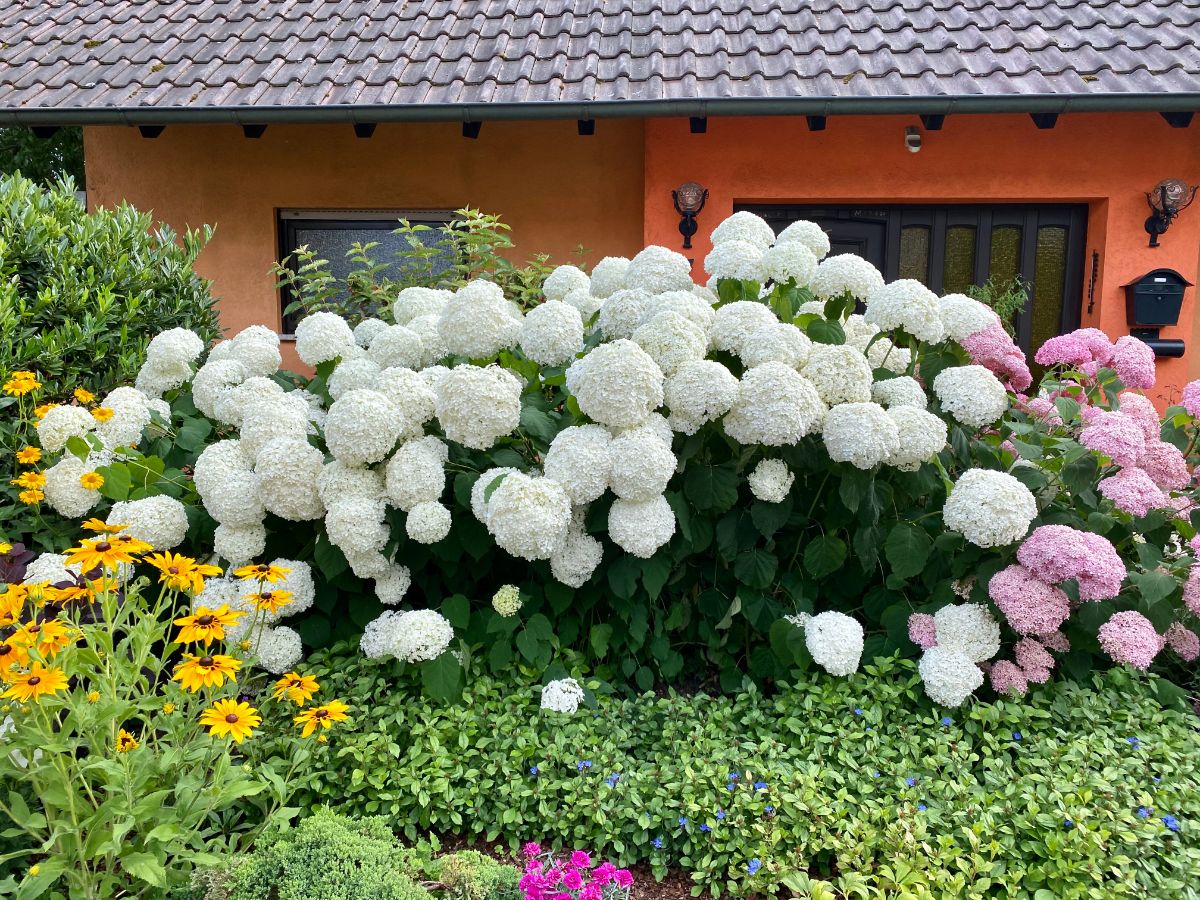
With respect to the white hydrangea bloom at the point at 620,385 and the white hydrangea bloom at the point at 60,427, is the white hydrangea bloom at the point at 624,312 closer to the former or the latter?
the white hydrangea bloom at the point at 620,385

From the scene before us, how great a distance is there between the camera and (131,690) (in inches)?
76.0

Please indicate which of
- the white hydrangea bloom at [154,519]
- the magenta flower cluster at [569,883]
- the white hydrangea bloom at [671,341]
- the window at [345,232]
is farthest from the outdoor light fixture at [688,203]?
the magenta flower cluster at [569,883]

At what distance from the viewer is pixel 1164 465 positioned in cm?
270

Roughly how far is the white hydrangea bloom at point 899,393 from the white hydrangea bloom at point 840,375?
12 cm

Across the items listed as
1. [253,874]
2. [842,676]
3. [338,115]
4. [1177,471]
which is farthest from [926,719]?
[338,115]

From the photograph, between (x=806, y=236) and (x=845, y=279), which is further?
(x=806, y=236)

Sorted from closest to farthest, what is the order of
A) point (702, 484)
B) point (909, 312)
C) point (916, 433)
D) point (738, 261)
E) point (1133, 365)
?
point (916, 433) → point (702, 484) → point (909, 312) → point (738, 261) → point (1133, 365)

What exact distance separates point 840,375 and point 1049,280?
13.7ft

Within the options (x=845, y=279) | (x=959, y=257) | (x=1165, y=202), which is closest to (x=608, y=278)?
(x=845, y=279)

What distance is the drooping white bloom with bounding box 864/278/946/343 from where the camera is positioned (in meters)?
2.67

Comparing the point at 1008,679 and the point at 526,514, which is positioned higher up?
the point at 526,514

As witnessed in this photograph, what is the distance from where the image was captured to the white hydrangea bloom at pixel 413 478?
2.41 metres

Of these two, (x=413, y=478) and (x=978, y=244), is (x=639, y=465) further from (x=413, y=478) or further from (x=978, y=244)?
(x=978, y=244)

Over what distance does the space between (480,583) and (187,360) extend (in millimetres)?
1442
